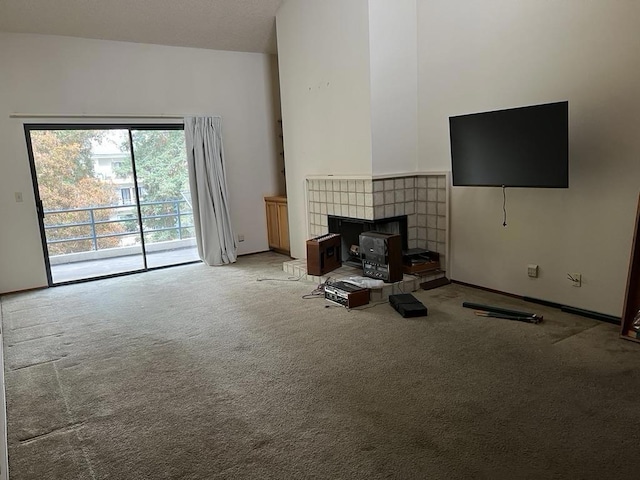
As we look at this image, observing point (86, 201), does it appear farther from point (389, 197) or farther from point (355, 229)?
point (389, 197)

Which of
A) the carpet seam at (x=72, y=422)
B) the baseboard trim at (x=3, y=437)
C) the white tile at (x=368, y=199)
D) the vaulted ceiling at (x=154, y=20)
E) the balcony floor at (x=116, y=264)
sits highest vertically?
the vaulted ceiling at (x=154, y=20)

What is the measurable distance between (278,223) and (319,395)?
410 centimetres

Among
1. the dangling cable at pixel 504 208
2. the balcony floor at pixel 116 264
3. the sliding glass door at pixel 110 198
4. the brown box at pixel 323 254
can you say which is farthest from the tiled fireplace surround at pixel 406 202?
the balcony floor at pixel 116 264

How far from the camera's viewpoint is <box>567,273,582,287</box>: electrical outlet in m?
3.47

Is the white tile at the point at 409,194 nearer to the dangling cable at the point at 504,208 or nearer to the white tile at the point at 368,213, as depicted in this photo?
the white tile at the point at 368,213

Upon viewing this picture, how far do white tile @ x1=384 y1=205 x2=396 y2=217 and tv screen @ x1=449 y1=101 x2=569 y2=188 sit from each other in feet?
2.61

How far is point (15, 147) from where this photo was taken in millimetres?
4820

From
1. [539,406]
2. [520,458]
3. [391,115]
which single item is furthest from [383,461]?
[391,115]

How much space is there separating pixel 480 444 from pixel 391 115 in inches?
128

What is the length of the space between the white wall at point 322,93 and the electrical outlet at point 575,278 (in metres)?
2.01

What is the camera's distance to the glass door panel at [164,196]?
5.81 meters

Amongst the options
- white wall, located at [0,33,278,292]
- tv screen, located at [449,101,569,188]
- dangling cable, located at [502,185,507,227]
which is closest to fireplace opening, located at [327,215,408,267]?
tv screen, located at [449,101,569,188]

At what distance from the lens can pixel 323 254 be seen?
4746 millimetres

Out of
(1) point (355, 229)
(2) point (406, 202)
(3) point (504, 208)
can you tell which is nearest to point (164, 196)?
(1) point (355, 229)
